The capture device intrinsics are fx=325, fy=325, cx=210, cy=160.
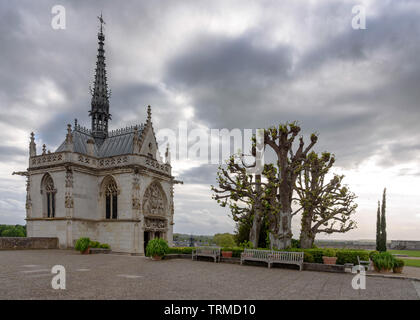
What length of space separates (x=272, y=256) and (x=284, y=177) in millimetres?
5393

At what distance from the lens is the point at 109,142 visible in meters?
35.6

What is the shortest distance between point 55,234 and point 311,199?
21738 millimetres

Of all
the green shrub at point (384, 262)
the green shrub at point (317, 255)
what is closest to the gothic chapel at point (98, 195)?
the green shrub at point (317, 255)

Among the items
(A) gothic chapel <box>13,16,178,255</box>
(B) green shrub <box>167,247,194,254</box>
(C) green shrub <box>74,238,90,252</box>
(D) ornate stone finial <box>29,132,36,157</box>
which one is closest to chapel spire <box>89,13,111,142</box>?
(A) gothic chapel <box>13,16,178,255</box>

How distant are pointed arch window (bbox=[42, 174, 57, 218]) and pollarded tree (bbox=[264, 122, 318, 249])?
19855 millimetres

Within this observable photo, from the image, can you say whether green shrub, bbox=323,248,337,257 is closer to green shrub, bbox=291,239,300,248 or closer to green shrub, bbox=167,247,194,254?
green shrub, bbox=291,239,300,248

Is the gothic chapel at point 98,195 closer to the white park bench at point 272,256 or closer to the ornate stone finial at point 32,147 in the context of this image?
the ornate stone finial at point 32,147

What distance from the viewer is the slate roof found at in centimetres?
3344

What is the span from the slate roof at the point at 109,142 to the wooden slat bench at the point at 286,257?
1952 cm

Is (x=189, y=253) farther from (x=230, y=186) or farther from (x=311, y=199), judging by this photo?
(x=311, y=199)
